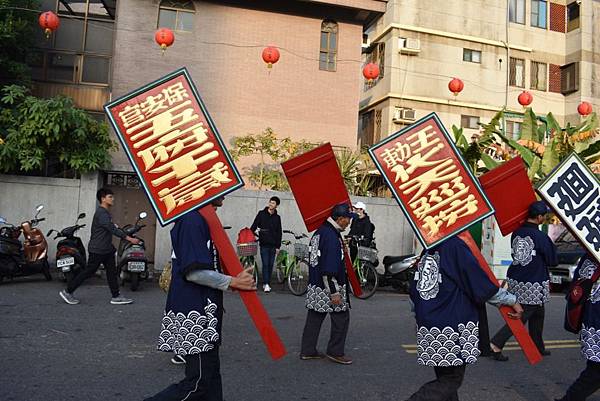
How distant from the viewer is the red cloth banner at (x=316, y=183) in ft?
18.1

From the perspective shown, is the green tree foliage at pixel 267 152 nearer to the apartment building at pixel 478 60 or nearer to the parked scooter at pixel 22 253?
the parked scooter at pixel 22 253

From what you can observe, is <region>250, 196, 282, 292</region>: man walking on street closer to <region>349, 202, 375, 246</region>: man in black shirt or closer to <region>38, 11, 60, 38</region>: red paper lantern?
<region>349, 202, 375, 246</region>: man in black shirt

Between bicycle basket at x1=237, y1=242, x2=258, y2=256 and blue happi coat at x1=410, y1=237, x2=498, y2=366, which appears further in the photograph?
bicycle basket at x1=237, y1=242, x2=258, y2=256

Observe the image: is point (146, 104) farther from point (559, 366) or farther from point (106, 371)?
point (559, 366)

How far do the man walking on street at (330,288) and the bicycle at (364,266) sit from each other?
15.0 feet

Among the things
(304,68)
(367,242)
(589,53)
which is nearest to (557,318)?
(367,242)

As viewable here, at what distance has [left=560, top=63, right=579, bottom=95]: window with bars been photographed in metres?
23.6

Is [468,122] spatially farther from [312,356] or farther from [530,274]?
[312,356]

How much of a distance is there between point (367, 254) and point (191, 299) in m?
7.51

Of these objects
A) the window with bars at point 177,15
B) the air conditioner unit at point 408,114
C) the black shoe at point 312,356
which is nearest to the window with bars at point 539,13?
the air conditioner unit at point 408,114

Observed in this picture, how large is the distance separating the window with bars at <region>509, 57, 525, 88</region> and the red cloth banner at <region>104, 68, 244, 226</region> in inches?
889

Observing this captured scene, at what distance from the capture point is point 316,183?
5645 millimetres

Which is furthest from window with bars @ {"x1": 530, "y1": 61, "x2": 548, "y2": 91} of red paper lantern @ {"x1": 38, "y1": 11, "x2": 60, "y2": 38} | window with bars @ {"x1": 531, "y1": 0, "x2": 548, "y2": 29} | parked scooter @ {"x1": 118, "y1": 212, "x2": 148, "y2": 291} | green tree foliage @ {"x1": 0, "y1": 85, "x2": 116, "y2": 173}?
parked scooter @ {"x1": 118, "y1": 212, "x2": 148, "y2": 291}

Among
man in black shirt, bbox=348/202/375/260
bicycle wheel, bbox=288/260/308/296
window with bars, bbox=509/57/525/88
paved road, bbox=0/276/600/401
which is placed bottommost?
paved road, bbox=0/276/600/401
